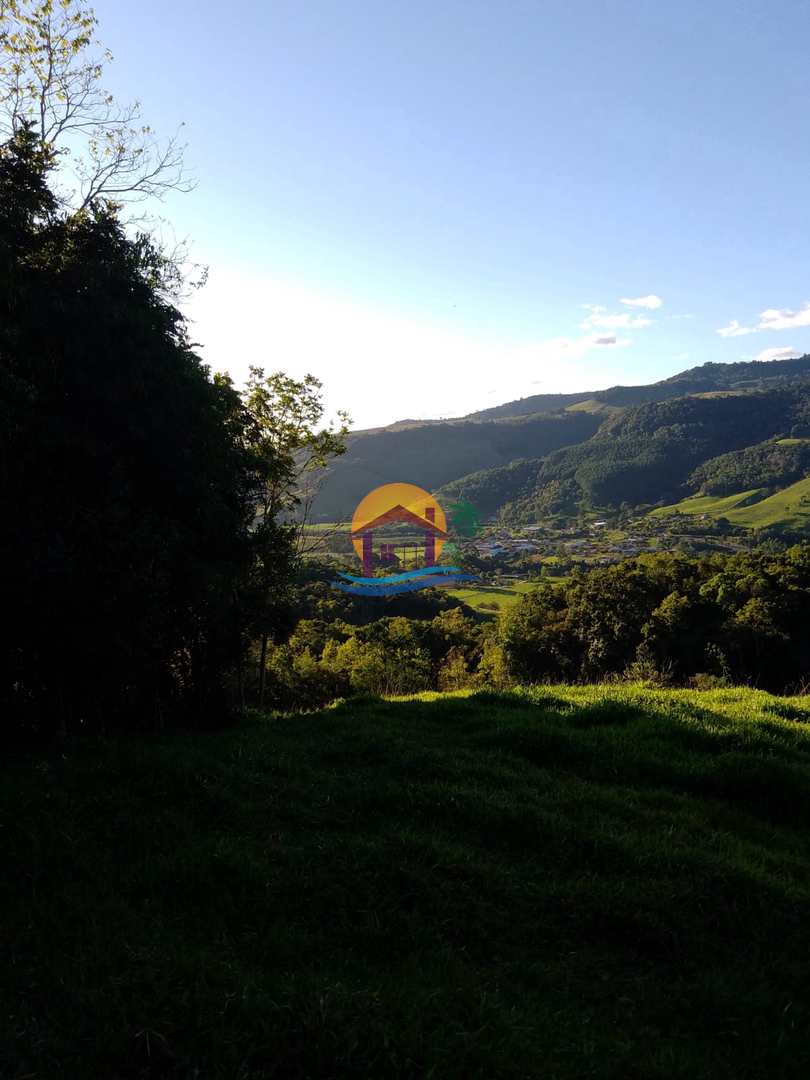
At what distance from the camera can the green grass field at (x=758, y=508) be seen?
116m

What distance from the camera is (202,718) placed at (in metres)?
10.2

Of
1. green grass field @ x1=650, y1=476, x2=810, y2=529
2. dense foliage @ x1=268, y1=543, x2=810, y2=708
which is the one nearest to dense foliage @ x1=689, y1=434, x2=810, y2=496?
green grass field @ x1=650, y1=476, x2=810, y2=529

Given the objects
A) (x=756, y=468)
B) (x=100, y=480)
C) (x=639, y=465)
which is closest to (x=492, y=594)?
(x=100, y=480)

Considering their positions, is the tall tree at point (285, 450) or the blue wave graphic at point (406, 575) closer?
the tall tree at point (285, 450)

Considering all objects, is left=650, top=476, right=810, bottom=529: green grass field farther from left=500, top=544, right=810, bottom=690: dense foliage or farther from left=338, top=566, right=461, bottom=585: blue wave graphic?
left=500, top=544, right=810, bottom=690: dense foliage

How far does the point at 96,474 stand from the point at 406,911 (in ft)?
20.9

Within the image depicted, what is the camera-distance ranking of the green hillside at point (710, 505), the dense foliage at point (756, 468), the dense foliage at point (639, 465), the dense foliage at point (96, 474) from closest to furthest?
the dense foliage at point (96, 474) < the green hillside at point (710, 505) < the dense foliage at point (756, 468) < the dense foliage at point (639, 465)

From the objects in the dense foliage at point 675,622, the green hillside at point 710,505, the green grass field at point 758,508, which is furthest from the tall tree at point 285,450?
the green hillside at point 710,505

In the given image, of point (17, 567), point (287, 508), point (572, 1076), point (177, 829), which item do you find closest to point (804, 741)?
point (572, 1076)

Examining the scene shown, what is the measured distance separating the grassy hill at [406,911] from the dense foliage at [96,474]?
1665mm

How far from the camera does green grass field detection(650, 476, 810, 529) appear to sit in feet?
380

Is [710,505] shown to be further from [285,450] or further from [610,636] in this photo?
[285,450]

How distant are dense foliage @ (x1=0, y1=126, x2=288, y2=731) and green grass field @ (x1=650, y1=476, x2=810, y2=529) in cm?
12237

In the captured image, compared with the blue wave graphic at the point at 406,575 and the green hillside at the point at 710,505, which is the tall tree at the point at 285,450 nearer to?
the blue wave graphic at the point at 406,575
